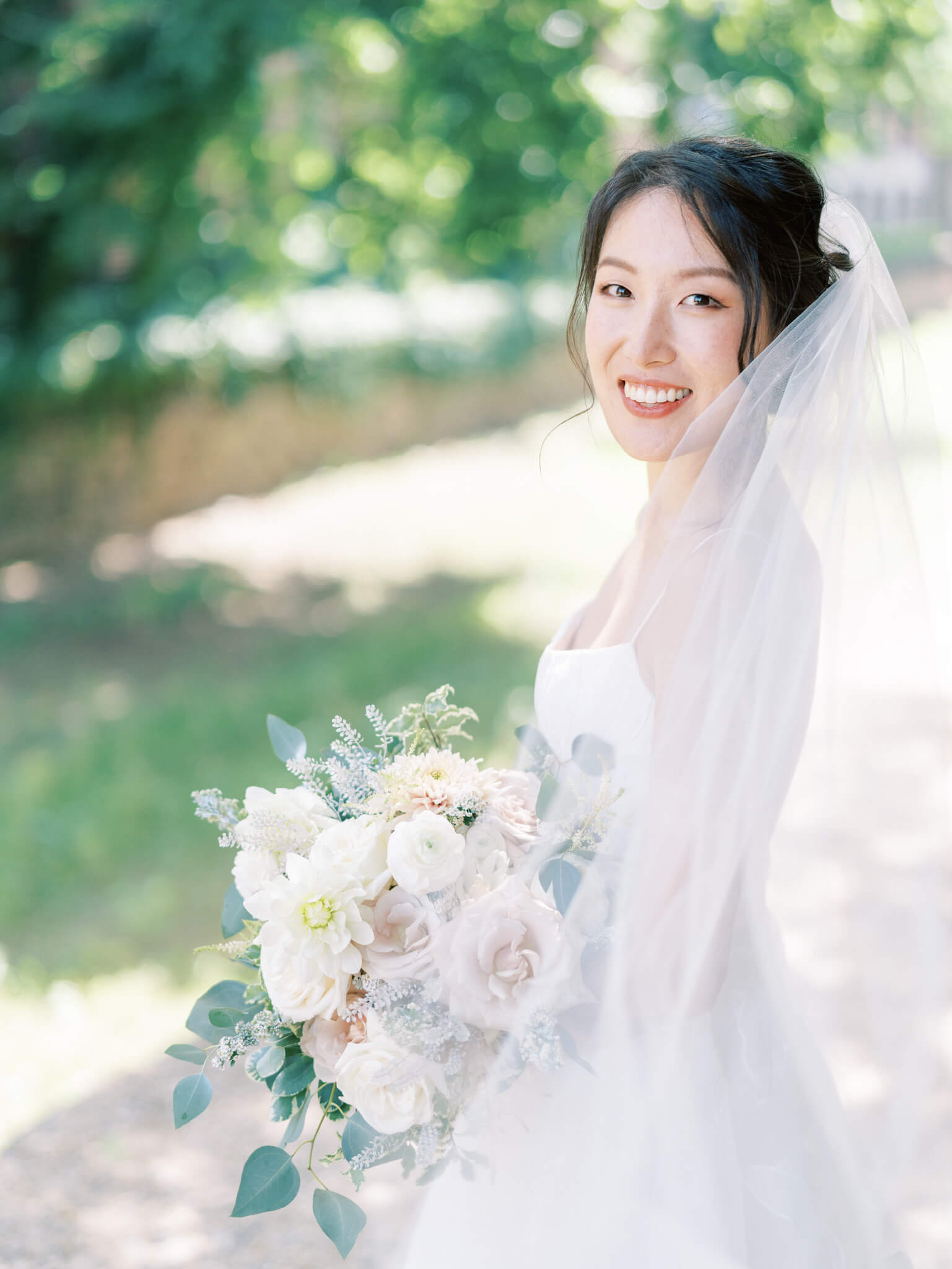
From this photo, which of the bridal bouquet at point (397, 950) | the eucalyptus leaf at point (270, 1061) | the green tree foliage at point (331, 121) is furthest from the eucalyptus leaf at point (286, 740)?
the green tree foliage at point (331, 121)

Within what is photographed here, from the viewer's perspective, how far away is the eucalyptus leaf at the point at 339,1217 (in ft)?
5.13

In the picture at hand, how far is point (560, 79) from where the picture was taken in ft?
20.0

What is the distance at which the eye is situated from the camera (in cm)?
171

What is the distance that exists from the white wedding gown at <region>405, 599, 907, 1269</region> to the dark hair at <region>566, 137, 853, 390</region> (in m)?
0.56

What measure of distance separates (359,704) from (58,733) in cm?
169

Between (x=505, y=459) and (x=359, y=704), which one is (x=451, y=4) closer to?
(x=359, y=704)

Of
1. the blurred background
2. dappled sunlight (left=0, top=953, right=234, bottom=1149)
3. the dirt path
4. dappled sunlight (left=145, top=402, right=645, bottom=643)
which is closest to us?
the dirt path

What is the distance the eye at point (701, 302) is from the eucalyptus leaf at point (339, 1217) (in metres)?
1.37

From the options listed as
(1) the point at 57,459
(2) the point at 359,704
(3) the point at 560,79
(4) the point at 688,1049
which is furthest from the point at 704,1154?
(1) the point at 57,459

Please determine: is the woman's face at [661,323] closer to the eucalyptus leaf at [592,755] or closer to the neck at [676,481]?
the neck at [676,481]

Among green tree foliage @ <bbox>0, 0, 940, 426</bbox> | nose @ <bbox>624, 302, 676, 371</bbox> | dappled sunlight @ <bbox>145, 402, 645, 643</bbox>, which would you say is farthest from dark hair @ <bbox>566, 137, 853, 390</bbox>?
dappled sunlight @ <bbox>145, 402, 645, 643</bbox>

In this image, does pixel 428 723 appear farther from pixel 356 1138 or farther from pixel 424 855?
pixel 356 1138

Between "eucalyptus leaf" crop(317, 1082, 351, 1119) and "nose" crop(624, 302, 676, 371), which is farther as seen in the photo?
"nose" crop(624, 302, 676, 371)

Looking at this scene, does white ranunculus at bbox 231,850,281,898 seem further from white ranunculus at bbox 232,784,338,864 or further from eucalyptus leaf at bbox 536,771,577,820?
eucalyptus leaf at bbox 536,771,577,820
